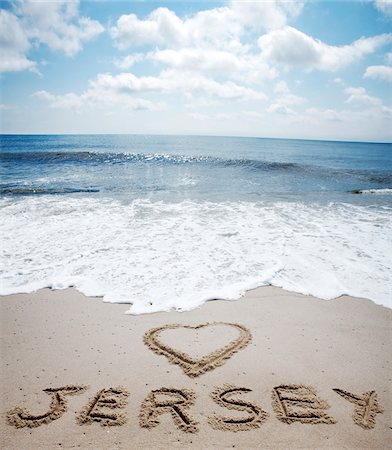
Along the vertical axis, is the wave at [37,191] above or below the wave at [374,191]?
below

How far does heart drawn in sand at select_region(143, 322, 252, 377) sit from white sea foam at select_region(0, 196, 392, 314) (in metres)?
0.71

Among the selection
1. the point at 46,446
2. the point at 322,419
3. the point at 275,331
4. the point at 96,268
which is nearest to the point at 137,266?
the point at 96,268

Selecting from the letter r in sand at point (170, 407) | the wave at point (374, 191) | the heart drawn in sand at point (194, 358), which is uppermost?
the wave at point (374, 191)

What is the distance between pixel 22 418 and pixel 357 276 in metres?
6.64

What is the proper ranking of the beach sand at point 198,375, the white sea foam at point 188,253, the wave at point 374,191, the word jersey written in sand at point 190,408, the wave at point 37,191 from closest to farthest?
1. the beach sand at point 198,375
2. the word jersey written in sand at point 190,408
3. the white sea foam at point 188,253
4. the wave at point 37,191
5. the wave at point 374,191

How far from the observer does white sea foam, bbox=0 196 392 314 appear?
5973 mm

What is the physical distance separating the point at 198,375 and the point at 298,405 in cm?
127

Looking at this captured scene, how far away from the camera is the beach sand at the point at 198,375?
312 centimetres

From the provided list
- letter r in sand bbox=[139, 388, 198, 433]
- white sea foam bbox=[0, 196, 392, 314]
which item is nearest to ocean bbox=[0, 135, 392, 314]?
white sea foam bbox=[0, 196, 392, 314]

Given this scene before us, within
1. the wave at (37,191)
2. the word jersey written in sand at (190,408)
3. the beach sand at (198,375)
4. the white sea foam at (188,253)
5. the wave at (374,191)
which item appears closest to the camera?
the beach sand at (198,375)

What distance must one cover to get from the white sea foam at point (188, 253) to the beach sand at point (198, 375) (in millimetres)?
602

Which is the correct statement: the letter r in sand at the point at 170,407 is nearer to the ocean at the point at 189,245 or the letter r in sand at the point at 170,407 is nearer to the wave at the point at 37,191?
Answer: the ocean at the point at 189,245

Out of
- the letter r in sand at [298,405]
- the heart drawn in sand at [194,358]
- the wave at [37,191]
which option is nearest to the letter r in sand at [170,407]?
the heart drawn in sand at [194,358]

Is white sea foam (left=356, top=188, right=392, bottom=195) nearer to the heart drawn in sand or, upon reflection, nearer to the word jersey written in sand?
the heart drawn in sand
